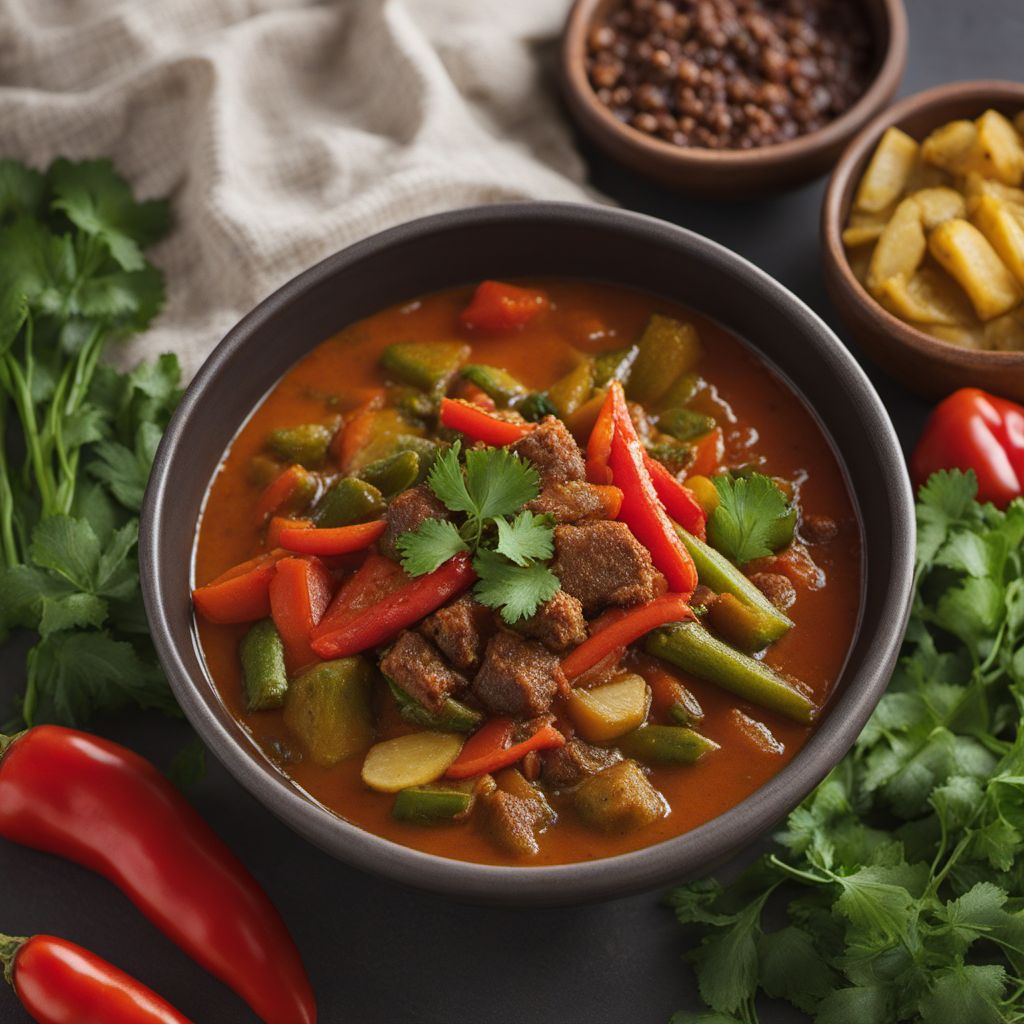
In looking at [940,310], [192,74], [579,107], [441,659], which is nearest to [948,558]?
[940,310]

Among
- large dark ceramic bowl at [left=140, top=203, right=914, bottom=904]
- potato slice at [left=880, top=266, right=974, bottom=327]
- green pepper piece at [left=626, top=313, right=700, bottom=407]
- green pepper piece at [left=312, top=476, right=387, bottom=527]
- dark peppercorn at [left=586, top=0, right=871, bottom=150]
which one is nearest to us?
large dark ceramic bowl at [left=140, top=203, right=914, bottom=904]

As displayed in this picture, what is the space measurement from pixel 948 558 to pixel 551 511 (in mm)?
1483

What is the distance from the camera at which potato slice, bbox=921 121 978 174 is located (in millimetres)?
5320

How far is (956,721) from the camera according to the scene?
15.0 ft

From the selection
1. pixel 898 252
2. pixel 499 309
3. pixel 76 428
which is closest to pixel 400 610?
pixel 499 309

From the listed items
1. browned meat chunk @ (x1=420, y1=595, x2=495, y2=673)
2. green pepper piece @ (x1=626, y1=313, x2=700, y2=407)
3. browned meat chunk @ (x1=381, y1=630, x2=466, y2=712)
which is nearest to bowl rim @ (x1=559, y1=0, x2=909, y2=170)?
green pepper piece @ (x1=626, y1=313, x2=700, y2=407)

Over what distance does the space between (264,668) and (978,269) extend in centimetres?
285

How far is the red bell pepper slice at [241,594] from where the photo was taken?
4.21m

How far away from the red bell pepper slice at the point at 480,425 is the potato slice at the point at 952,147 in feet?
7.02

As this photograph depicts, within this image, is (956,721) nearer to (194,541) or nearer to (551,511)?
(551,511)

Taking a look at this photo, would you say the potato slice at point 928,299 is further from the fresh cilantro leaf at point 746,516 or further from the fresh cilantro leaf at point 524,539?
the fresh cilantro leaf at point 524,539

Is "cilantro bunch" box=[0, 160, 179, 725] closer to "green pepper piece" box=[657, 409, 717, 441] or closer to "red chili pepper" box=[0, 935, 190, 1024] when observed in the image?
"red chili pepper" box=[0, 935, 190, 1024]

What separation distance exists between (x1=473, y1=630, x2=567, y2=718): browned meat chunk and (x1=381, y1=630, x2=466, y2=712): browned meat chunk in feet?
0.29

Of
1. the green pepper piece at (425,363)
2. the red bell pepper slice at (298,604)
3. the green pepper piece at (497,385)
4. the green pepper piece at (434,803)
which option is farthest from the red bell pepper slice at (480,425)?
the green pepper piece at (434,803)
